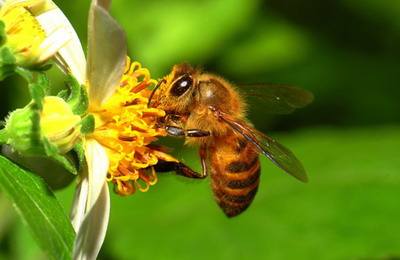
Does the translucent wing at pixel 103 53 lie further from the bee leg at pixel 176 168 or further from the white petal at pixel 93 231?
the bee leg at pixel 176 168

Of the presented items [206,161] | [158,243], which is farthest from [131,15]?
[206,161]

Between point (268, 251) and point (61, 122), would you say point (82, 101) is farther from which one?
point (268, 251)

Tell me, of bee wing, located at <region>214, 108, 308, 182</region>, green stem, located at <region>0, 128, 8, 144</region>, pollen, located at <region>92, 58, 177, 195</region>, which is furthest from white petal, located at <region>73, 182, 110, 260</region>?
bee wing, located at <region>214, 108, 308, 182</region>

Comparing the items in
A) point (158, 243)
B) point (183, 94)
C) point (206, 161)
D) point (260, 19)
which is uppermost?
point (183, 94)

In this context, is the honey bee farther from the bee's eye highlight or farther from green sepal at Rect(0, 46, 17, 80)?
green sepal at Rect(0, 46, 17, 80)

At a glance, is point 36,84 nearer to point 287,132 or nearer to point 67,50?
point 67,50

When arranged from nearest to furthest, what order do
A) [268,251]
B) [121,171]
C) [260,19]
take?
[121,171], [268,251], [260,19]
